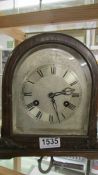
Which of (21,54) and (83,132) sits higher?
(21,54)

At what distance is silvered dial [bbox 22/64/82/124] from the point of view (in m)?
0.44

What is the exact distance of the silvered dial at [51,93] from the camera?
0.44 metres

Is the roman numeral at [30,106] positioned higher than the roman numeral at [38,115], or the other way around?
the roman numeral at [30,106]

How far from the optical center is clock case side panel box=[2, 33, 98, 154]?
1.42ft

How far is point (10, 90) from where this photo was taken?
44 cm

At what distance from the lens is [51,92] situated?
44 cm

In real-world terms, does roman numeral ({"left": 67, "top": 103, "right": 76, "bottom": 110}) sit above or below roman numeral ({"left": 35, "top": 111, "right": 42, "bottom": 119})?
above

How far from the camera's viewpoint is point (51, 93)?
445 millimetres

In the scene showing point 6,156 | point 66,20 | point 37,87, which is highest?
point 66,20

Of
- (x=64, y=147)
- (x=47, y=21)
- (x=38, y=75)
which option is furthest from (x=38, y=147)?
(x=47, y=21)

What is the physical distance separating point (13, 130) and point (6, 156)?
0.20 feet

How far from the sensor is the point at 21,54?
45 cm

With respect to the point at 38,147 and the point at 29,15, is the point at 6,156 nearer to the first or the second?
the point at 38,147

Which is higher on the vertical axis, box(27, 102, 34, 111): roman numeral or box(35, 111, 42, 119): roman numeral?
box(27, 102, 34, 111): roman numeral
